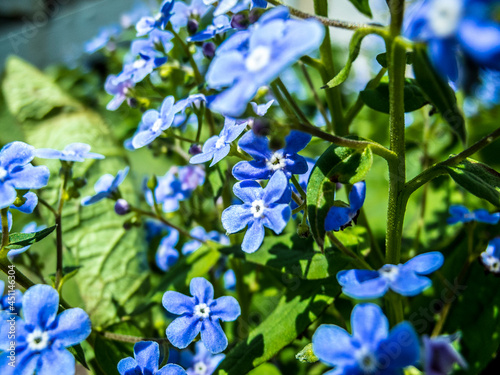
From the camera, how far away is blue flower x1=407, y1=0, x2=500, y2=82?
1.85 ft

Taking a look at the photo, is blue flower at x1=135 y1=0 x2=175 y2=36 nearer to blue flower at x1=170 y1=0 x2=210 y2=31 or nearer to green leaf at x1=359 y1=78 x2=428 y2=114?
blue flower at x1=170 y1=0 x2=210 y2=31

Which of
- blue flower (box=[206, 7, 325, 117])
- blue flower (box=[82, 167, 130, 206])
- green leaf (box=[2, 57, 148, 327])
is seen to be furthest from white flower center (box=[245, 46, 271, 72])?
green leaf (box=[2, 57, 148, 327])

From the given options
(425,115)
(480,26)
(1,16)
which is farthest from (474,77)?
(1,16)

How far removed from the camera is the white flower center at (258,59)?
0.65 m

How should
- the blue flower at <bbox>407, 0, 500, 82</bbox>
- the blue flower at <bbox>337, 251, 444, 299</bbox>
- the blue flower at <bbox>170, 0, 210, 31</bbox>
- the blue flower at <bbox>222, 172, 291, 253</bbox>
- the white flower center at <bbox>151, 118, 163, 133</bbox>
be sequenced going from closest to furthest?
1. the blue flower at <bbox>407, 0, 500, 82</bbox>
2. the blue flower at <bbox>337, 251, 444, 299</bbox>
3. the blue flower at <bbox>222, 172, 291, 253</bbox>
4. the white flower center at <bbox>151, 118, 163, 133</bbox>
5. the blue flower at <bbox>170, 0, 210, 31</bbox>

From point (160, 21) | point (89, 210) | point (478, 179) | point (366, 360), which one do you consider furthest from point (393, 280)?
point (89, 210)

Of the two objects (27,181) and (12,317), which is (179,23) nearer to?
(27,181)

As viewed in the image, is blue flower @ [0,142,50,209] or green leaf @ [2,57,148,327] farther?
green leaf @ [2,57,148,327]

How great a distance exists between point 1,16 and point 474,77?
157 inches

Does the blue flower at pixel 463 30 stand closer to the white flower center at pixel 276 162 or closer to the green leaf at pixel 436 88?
the green leaf at pixel 436 88

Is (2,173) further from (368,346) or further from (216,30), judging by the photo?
(368,346)

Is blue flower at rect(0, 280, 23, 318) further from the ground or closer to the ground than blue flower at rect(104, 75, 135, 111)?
closer to the ground

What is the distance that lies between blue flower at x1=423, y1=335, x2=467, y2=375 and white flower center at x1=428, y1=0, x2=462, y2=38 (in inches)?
14.2

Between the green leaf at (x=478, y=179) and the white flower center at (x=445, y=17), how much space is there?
0.31 m
